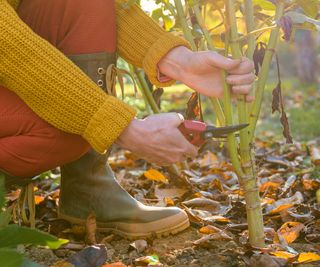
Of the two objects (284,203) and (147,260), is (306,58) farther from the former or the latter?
(147,260)

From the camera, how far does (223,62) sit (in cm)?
158

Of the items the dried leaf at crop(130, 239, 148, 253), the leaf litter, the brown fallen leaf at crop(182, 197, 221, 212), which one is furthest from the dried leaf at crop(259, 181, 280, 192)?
the dried leaf at crop(130, 239, 148, 253)

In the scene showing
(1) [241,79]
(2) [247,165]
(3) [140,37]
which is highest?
(3) [140,37]

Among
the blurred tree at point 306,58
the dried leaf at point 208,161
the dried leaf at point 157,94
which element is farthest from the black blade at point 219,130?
the blurred tree at point 306,58

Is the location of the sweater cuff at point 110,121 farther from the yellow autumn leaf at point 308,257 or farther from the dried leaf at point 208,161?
the dried leaf at point 208,161

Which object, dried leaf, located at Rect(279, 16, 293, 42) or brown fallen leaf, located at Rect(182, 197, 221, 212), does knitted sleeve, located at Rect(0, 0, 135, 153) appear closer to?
dried leaf, located at Rect(279, 16, 293, 42)

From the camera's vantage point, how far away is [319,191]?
86.3 inches

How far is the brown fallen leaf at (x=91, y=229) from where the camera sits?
187 centimetres

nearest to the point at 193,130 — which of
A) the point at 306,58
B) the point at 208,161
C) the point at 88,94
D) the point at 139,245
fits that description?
the point at 88,94

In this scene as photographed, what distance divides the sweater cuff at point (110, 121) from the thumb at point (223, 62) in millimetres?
279

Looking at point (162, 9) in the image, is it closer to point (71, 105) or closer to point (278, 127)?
point (71, 105)

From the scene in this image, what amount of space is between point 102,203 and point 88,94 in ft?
2.10

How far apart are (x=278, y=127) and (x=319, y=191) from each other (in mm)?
2652

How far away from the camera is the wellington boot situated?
1.94 meters
